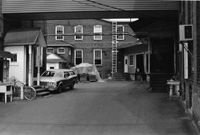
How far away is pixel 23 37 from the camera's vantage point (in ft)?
55.7

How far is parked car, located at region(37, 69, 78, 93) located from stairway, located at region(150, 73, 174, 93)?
6.60 m

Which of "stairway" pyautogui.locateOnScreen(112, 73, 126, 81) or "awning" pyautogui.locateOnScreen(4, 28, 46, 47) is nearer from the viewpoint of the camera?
"awning" pyautogui.locateOnScreen(4, 28, 46, 47)

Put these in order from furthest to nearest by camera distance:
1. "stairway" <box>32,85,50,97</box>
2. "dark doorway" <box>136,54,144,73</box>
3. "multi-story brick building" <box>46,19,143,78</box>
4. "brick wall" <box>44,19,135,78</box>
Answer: "brick wall" <box>44,19,135,78</box> → "multi-story brick building" <box>46,19,143,78</box> → "dark doorway" <box>136,54,144,73</box> → "stairway" <box>32,85,50,97</box>

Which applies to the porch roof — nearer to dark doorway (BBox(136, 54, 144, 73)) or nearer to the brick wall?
the brick wall

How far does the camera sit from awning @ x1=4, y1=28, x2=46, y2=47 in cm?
1662

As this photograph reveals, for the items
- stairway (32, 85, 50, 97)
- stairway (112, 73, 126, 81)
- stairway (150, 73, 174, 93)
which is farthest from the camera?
stairway (112, 73, 126, 81)

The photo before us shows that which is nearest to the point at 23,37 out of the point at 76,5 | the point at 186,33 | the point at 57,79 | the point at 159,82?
the point at 57,79

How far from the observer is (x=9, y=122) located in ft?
29.9

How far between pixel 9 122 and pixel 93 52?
29141 mm

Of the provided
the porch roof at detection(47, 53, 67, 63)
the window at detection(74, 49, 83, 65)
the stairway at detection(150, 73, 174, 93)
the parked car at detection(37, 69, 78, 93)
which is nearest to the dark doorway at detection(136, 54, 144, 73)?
the window at detection(74, 49, 83, 65)

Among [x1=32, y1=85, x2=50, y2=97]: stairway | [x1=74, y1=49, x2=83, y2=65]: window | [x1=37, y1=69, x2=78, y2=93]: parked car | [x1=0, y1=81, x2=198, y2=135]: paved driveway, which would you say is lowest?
[x1=0, y1=81, x2=198, y2=135]: paved driveway

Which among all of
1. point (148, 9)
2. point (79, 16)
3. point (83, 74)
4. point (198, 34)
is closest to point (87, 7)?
point (79, 16)

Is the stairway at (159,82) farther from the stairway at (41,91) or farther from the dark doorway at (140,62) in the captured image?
the dark doorway at (140,62)

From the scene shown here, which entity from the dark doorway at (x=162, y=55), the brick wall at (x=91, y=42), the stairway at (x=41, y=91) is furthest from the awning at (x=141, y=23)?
the brick wall at (x=91, y=42)
